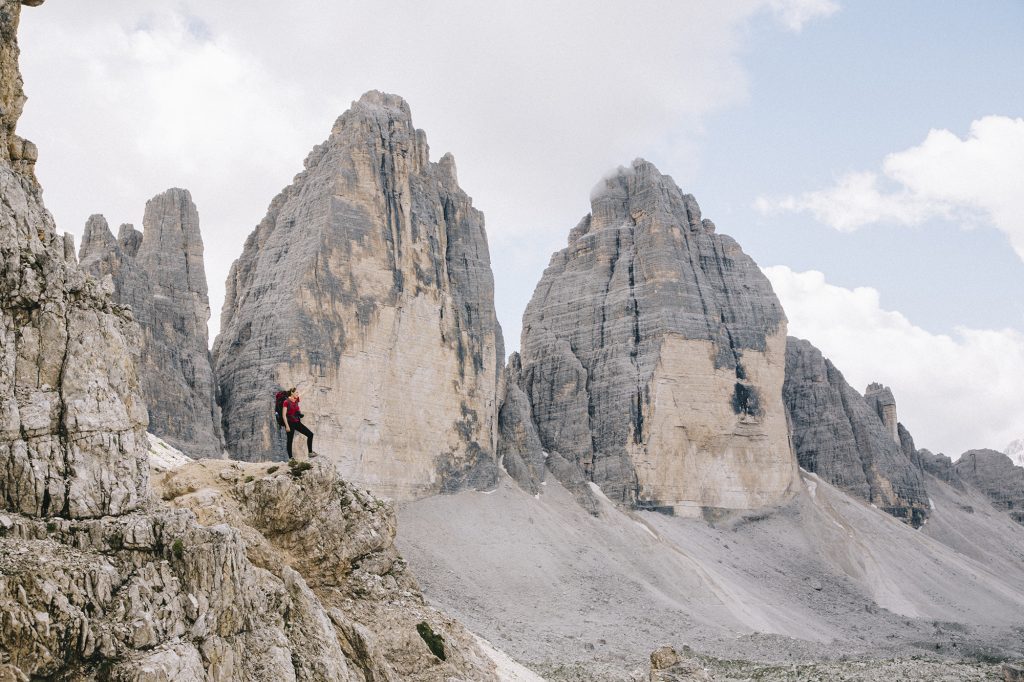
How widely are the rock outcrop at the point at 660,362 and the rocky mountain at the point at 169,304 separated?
3576 cm

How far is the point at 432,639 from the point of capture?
21688mm

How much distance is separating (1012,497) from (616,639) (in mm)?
88524

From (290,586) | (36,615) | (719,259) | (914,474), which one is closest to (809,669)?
(290,586)

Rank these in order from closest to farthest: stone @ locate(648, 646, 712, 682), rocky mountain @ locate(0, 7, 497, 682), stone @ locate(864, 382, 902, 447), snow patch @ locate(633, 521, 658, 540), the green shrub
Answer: rocky mountain @ locate(0, 7, 497, 682), the green shrub, stone @ locate(648, 646, 712, 682), snow patch @ locate(633, 521, 658, 540), stone @ locate(864, 382, 902, 447)

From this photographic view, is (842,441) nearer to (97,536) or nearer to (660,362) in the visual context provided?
(660,362)

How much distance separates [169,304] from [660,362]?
45.0m

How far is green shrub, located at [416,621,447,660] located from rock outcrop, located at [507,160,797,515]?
62.9m

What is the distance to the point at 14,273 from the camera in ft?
49.7

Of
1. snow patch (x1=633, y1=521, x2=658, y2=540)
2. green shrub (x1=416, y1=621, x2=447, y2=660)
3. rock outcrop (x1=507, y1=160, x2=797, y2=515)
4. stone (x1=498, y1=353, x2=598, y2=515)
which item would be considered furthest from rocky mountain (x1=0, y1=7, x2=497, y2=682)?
rock outcrop (x1=507, y1=160, x2=797, y2=515)

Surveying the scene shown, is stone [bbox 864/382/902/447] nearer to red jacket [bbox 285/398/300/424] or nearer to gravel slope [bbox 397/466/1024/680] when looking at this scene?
gravel slope [bbox 397/466/1024/680]

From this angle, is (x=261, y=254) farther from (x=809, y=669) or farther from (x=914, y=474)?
(x=914, y=474)

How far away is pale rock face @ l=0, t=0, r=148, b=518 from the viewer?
47.0 ft

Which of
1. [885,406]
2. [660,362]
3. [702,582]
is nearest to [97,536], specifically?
[702,582]

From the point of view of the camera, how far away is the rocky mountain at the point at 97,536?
13.2m
